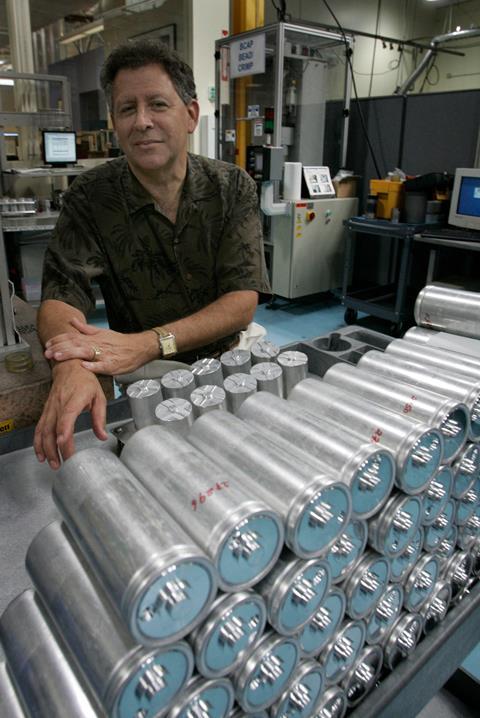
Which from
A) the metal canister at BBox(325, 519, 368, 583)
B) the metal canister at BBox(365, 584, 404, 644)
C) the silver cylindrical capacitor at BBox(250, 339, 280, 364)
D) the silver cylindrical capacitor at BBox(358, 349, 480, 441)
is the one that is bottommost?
the metal canister at BBox(365, 584, 404, 644)

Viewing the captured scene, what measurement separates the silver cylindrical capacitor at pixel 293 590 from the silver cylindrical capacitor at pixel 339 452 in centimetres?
9

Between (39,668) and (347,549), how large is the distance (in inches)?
13.8

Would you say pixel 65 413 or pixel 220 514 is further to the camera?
pixel 65 413

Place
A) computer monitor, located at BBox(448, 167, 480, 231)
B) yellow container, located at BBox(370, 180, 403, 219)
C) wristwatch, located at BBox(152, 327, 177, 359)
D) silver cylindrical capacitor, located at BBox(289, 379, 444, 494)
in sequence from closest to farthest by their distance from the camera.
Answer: silver cylindrical capacitor, located at BBox(289, 379, 444, 494) < wristwatch, located at BBox(152, 327, 177, 359) < computer monitor, located at BBox(448, 167, 480, 231) < yellow container, located at BBox(370, 180, 403, 219)

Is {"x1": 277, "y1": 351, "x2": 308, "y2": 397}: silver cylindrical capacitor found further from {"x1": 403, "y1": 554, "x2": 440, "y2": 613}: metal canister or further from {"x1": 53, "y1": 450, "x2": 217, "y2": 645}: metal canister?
{"x1": 53, "y1": 450, "x2": 217, "y2": 645}: metal canister

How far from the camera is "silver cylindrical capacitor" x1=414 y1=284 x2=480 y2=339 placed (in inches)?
44.8

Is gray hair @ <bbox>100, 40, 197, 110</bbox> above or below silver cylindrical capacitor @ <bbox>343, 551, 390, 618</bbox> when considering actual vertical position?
above

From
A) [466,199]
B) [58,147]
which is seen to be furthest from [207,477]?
[58,147]

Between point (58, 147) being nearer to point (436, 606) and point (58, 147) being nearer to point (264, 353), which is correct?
point (264, 353)

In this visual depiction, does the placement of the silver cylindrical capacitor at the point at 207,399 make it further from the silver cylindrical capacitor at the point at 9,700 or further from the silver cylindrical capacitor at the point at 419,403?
the silver cylindrical capacitor at the point at 9,700

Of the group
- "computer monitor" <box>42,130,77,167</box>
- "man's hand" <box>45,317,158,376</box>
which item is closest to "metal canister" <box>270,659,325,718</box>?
"man's hand" <box>45,317,158,376</box>

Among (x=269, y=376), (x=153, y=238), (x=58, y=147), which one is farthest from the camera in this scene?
(x=58, y=147)

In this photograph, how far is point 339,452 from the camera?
59cm

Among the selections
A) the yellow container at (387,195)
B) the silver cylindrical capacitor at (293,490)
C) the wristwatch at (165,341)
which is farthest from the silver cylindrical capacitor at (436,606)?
the yellow container at (387,195)
